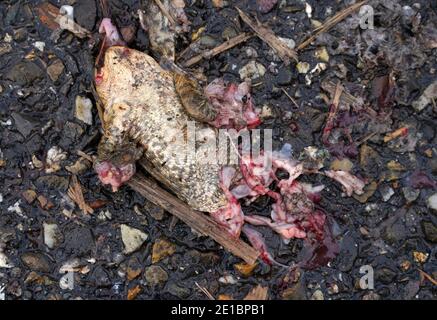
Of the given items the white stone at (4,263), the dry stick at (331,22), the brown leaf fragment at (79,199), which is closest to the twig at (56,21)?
the brown leaf fragment at (79,199)

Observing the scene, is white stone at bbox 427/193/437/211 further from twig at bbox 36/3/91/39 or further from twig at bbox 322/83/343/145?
twig at bbox 36/3/91/39

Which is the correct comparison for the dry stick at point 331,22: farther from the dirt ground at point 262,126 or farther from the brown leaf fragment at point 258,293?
the brown leaf fragment at point 258,293

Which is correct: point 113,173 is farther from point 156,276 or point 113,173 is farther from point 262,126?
point 262,126

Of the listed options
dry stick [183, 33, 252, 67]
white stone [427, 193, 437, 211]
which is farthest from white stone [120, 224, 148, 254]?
white stone [427, 193, 437, 211]

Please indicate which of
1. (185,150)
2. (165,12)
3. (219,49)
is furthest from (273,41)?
(185,150)

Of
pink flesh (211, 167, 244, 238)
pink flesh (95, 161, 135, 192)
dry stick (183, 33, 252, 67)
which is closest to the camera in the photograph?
pink flesh (95, 161, 135, 192)
